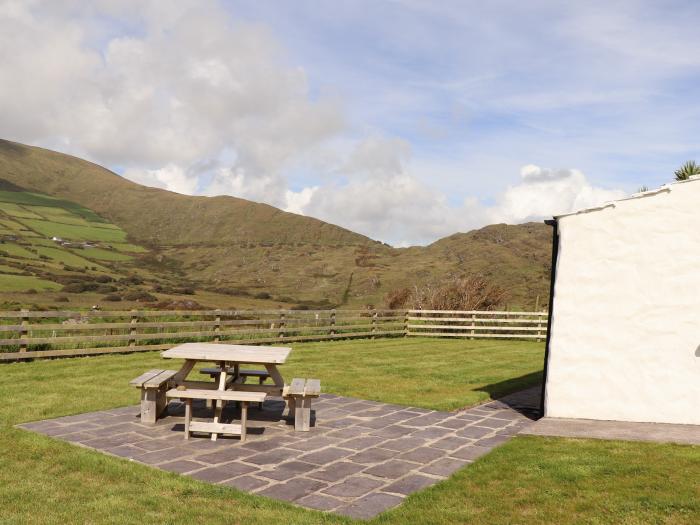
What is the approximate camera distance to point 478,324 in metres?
24.0

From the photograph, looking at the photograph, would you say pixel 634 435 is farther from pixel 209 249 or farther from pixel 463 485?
pixel 209 249

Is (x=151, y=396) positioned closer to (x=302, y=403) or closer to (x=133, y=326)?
(x=302, y=403)

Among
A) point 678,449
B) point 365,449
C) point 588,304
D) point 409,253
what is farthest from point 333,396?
point 409,253

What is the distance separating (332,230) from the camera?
442 feet

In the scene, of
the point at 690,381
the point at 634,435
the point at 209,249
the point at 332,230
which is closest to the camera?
the point at 634,435

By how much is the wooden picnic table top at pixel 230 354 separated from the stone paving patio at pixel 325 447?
3.10ft

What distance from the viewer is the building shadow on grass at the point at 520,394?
29.8 ft

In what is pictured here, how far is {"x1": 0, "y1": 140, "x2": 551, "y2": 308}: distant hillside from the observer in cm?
5781

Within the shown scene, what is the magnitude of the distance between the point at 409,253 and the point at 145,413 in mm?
78098

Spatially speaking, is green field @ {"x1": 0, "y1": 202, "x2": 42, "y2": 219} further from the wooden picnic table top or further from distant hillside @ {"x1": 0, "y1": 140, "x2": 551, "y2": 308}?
the wooden picnic table top

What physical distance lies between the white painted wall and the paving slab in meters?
0.21

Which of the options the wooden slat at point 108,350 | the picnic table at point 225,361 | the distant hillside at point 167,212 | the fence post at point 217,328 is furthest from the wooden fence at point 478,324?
the distant hillside at point 167,212

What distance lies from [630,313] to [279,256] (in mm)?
90660

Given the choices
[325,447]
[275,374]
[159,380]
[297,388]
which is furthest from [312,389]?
[159,380]
